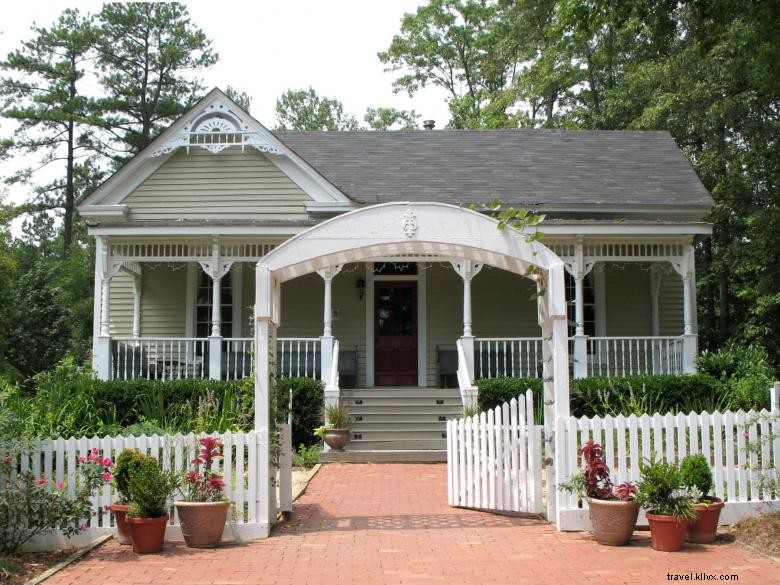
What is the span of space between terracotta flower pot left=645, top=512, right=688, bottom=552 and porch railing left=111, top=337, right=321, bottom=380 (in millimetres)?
9061

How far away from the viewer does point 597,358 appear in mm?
17406

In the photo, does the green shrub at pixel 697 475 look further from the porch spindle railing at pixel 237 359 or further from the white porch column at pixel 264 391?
the porch spindle railing at pixel 237 359

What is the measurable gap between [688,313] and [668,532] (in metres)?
9.69

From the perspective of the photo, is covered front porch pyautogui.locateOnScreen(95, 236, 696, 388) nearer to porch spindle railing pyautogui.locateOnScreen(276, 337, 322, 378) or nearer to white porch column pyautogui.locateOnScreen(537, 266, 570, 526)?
porch spindle railing pyautogui.locateOnScreen(276, 337, 322, 378)

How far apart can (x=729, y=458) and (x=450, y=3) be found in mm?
30377

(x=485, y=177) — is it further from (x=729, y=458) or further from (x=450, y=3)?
(x=450, y=3)

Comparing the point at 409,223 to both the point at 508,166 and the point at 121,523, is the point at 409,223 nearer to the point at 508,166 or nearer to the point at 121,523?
the point at 121,523

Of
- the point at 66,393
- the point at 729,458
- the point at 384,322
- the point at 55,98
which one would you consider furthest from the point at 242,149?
the point at 55,98

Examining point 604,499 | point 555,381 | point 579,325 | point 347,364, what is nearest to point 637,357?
point 579,325

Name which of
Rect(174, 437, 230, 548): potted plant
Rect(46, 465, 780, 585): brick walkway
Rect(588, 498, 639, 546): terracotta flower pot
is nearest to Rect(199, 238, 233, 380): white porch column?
Rect(46, 465, 780, 585): brick walkway

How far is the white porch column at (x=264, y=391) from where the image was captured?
7.96 m

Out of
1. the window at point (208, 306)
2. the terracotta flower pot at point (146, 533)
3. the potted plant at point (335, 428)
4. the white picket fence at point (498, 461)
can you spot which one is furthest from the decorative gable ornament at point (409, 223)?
the window at point (208, 306)

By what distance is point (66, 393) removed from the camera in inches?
524

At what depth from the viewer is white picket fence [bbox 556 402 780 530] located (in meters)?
8.01
